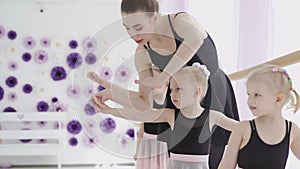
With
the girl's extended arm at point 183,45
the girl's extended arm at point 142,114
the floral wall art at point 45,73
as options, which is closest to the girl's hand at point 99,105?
the girl's extended arm at point 142,114

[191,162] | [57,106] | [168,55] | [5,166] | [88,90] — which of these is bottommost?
[5,166]

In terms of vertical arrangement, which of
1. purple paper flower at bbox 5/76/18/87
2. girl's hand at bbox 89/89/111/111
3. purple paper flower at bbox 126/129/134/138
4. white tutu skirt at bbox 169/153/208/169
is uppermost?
girl's hand at bbox 89/89/111/111

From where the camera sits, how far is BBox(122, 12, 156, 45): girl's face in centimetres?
140

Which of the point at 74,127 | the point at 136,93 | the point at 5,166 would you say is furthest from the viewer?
the point at 74,127

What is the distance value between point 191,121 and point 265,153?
0.44m

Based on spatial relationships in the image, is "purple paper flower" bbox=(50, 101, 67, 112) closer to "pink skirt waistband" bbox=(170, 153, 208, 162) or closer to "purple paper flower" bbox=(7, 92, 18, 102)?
"purple paper flower" bbox=(7, 92, 18, 102)

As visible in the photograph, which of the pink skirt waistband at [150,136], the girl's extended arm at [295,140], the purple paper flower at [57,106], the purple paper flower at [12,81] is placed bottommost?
the purple paper flower at [57,106]

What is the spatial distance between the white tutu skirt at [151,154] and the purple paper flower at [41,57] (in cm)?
426

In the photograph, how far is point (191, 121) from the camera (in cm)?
153

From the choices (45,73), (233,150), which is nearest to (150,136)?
(233,150)

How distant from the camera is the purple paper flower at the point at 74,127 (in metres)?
6.19

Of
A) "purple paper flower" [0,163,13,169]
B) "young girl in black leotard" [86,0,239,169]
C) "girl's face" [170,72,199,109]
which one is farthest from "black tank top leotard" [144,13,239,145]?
"purple paper flower" [0,163,13,169]

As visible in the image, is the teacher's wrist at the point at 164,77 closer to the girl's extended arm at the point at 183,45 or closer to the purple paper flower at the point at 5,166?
the girl's extended arm at the point at 183,45

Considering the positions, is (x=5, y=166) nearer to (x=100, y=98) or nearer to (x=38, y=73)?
(x=38, y=73)
